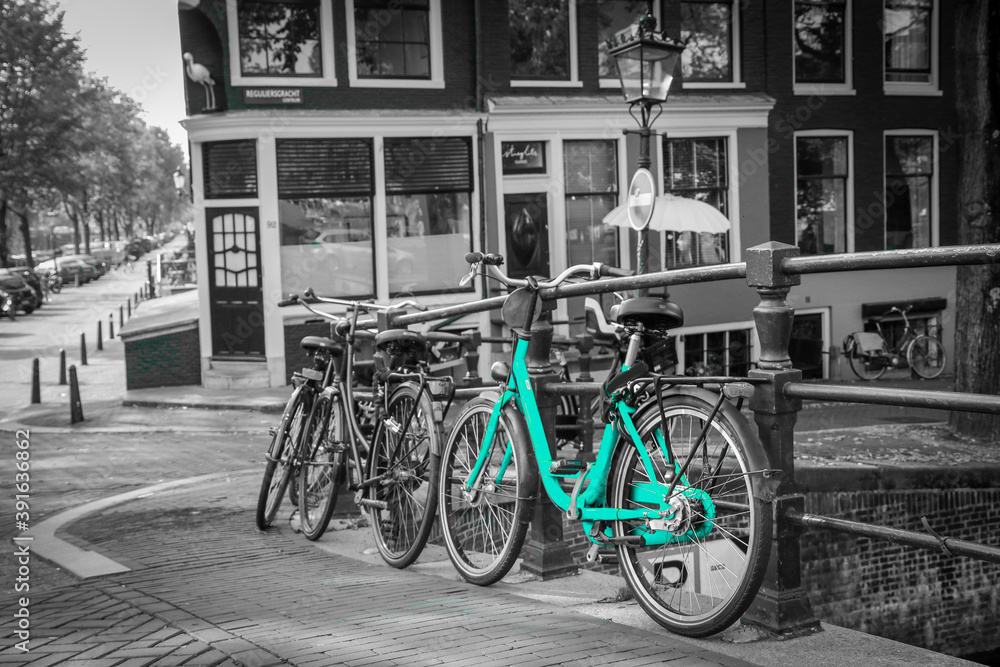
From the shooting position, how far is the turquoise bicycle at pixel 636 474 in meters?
3.28

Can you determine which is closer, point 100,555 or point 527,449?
point 527,449

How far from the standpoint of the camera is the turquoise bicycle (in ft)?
10.8

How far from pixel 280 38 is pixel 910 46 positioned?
1272 centimetres

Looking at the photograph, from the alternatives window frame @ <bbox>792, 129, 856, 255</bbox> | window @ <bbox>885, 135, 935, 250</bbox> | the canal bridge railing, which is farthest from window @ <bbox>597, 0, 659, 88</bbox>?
the canal bridge railing

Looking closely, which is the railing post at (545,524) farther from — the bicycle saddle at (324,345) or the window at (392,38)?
the window at (392,38)

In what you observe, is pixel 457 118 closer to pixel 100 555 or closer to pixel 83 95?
pixel 100 555

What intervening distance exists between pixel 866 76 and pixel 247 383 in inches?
526

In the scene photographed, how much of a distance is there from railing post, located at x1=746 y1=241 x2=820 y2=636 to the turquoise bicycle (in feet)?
0.29

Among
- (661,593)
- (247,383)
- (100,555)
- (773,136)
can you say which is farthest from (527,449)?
(773,136)

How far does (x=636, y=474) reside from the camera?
12.3 feet

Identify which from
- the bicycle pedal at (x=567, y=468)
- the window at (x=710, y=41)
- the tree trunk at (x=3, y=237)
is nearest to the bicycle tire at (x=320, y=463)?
the bicycle pedal at (x=567, y=468)

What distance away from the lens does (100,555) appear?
5.45 m

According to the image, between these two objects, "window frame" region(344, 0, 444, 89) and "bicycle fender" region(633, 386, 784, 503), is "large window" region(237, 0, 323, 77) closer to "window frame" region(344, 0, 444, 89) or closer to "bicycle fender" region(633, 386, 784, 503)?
"window frame" region(344, 0, 444, 89)

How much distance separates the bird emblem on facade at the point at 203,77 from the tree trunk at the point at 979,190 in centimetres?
1120
